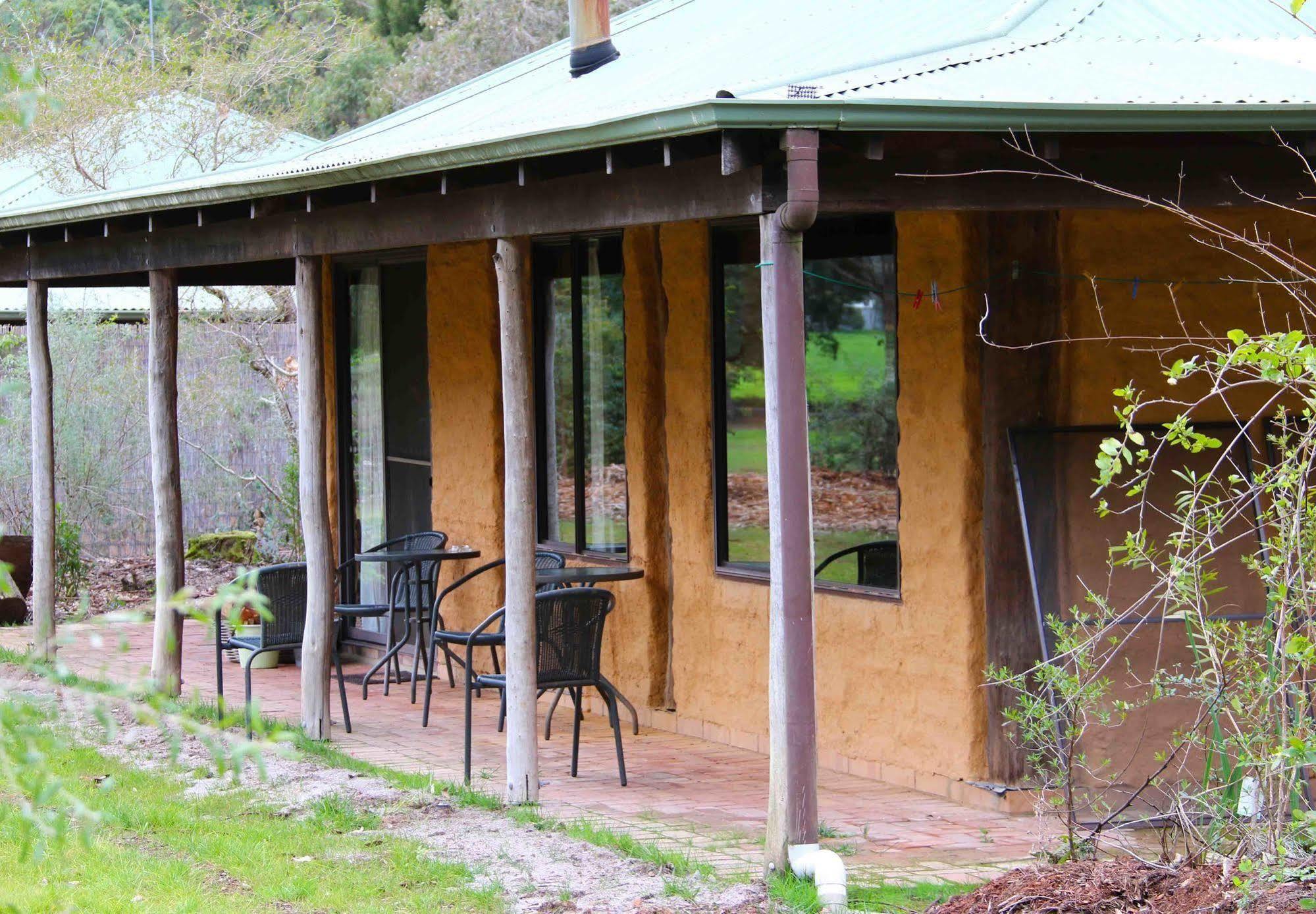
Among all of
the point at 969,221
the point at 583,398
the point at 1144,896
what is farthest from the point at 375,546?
the point at 1144,896

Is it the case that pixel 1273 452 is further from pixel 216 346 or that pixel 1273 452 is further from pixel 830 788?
pixel 216 346

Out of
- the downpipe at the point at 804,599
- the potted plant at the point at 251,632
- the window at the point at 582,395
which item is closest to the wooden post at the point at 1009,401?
the downpipe at the point at 804,599

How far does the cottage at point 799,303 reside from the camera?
5.45m

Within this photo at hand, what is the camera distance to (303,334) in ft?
27.4

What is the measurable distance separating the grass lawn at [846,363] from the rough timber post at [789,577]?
1909 mm

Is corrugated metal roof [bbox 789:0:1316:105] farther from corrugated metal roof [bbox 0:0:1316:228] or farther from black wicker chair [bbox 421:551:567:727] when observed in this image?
black wicker chair [bbox 421:551:567:727]

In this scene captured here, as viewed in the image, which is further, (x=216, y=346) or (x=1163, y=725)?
(x=216, y=346)

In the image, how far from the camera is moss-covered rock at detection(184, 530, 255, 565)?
15930mm

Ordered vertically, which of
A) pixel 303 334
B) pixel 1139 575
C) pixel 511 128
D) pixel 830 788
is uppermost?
pixel 511 128

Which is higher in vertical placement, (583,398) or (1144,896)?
(583,398)

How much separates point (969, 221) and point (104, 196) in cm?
506

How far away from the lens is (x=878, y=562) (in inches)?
293

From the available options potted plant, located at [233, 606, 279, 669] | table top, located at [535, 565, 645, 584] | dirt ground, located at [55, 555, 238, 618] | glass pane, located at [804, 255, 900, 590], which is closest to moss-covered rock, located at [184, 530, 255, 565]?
dirt ground, located at [55, 555, 238, 618]

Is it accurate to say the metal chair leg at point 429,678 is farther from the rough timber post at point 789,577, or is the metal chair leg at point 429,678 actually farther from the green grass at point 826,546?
the rough timber post at point 789,577
